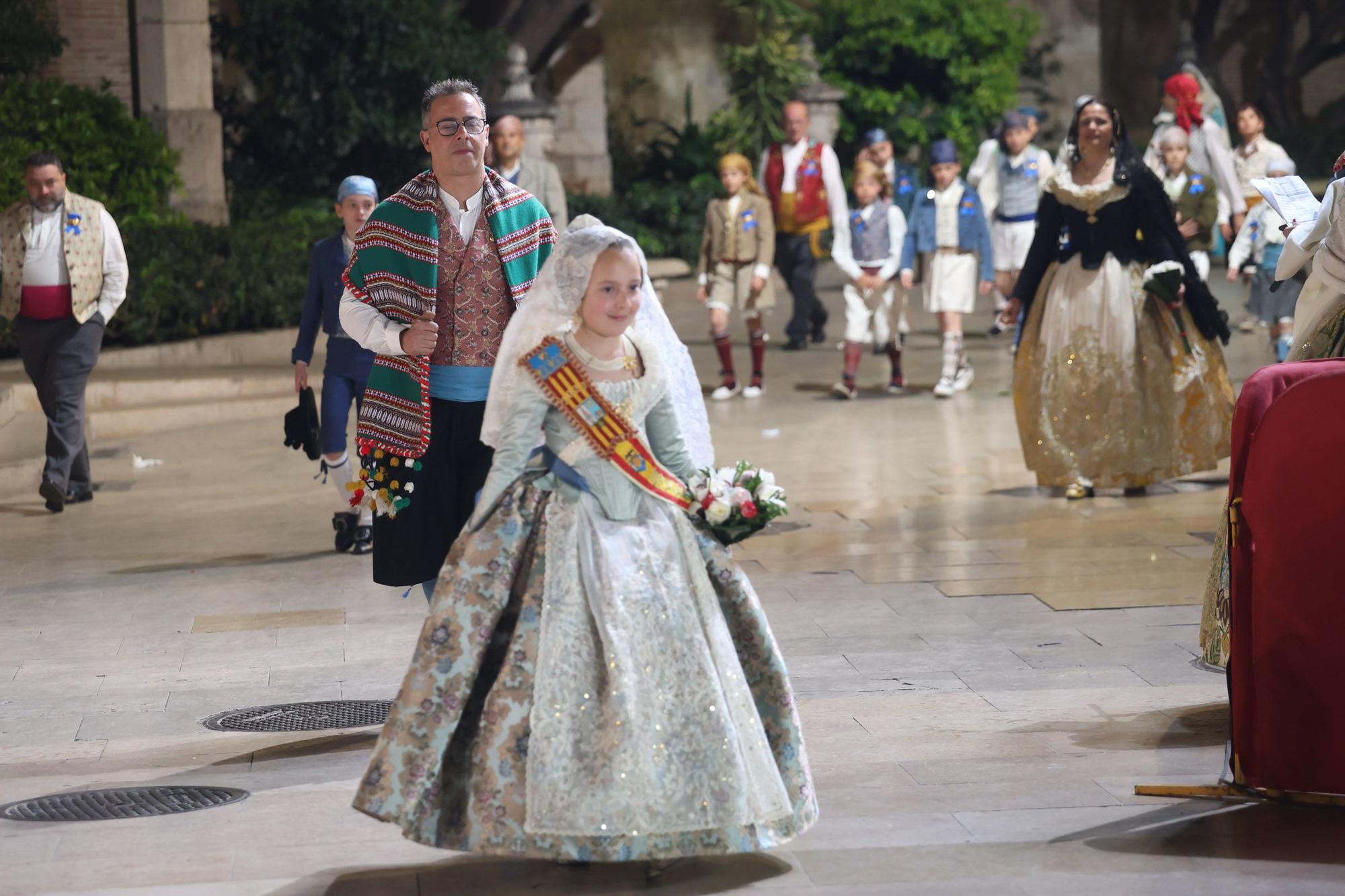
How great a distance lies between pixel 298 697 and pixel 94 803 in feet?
4.12

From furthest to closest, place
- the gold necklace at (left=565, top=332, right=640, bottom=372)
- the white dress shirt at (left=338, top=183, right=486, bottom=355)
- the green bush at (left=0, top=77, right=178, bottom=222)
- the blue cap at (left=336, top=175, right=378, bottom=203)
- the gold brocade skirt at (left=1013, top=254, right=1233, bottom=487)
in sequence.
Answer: the green bush at (left=0, top=77, right=178, bottom=222), the gold brocade skirt at (left=1013, top=254, right=1233, bottom=487), the blue cap at (left=336, top=175, right=378, bottom=203), the white dress shirt at (left=338, top=183, right=486, bottom=355), the gold necklace at (left=565, top=332, right=640, bottom=372)

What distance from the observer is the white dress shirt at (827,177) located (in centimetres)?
1498

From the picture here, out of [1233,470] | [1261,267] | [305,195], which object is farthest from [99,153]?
[1233,470]

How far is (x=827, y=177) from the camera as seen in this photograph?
15.8m

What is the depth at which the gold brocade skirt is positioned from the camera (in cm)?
1020

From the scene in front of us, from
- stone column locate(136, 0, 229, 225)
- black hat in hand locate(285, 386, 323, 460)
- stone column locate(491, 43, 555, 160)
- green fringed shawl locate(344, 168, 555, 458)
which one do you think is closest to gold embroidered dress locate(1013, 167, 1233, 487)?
black hat in hand locate(285, 386, 323, 460)

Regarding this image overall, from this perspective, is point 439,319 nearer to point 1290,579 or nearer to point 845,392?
point 1290,579

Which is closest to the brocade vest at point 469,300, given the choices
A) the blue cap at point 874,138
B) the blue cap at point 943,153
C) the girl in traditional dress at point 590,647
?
the girl in traditional dress at point 590,647

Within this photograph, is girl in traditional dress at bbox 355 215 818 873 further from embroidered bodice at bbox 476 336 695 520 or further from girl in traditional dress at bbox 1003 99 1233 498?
girl in traditional dress at bbox 1003 99 1233 498

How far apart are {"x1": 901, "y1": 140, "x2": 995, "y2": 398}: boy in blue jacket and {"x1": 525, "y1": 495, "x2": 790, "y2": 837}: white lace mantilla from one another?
398 inches

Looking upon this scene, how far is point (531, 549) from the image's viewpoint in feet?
15.6

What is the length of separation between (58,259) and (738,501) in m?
7.02

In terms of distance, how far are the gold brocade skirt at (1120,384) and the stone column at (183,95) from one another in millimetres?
10193

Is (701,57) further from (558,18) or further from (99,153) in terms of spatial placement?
(99,153)
